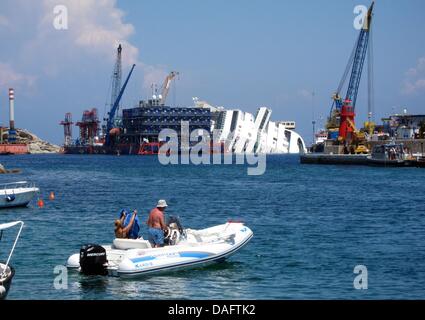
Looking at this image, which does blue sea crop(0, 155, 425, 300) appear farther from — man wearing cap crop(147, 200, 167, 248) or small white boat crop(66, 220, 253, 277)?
man wearing cap crop(147, 200, 167, 248)

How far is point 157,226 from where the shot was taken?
63.0ft

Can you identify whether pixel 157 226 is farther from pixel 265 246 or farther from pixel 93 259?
pixel 265 246

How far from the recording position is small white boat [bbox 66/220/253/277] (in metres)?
18.0

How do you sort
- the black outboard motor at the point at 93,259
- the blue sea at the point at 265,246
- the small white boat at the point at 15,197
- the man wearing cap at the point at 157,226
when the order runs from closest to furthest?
1. the blue sea at the point at 265,246
2. the black outboard motor at the point at 93,259
3. the man wearing cap at the point at 157,226
4. the small white boat at the point at 15,197

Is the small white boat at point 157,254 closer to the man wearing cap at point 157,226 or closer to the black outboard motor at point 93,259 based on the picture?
the black outboard motor at point 93,259

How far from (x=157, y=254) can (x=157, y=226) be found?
3.22ft

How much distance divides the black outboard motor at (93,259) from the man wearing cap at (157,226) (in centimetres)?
150

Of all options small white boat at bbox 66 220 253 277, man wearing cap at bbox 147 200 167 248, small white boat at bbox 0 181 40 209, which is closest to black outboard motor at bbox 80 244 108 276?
small white boat at bbox 66 220 253 277

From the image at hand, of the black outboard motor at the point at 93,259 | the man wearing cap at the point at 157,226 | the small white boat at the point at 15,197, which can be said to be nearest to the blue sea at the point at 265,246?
the black outboard motor at the point at 93,259

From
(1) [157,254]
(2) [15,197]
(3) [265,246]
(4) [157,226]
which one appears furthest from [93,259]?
(2) [15,197]

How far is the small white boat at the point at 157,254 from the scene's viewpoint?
18016 millimetres
